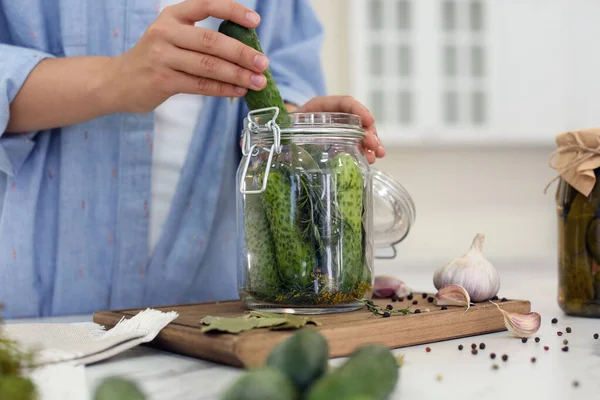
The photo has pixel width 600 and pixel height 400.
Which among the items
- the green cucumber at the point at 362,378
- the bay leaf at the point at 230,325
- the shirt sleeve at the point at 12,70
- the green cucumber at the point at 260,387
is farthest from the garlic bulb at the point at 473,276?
the shirt sleeve at the point at 12,70

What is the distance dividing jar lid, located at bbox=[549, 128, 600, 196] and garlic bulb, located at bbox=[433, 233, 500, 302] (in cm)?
17

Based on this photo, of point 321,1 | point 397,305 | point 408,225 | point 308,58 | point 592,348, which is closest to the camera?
point 592,348

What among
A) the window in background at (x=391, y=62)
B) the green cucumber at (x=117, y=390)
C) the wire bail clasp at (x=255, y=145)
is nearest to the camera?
the green cucumber at (x=117, y=390)

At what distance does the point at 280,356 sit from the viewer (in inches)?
18.6

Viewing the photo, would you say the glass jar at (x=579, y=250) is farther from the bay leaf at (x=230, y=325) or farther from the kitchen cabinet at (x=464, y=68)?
the kitchen cabinet at (x=464, y=68)

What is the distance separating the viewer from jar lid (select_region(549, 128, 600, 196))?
0.93 m

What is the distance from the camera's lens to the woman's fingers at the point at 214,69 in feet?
2.79

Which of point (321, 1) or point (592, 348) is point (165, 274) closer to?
point (592, 348)

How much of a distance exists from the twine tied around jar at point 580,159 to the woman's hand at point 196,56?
0.45 metres

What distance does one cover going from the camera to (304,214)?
2.68ft

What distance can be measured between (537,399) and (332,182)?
36 centimetres

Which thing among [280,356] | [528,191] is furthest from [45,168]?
[528,191]

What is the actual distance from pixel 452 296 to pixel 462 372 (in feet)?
0.84

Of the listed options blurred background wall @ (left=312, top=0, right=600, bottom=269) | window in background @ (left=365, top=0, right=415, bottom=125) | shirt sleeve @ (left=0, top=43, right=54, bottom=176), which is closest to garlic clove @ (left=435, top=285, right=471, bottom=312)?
shirt sleeve @ (left=0, top=43, right=54, bottom=176)
